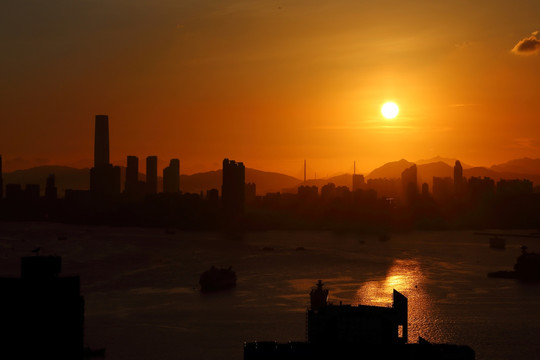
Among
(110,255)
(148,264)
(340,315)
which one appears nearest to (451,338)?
(340,315)

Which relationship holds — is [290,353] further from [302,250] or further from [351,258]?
[302,250]

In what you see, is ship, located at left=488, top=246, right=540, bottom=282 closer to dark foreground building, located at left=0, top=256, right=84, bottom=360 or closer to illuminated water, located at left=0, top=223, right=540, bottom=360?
illuminated water, located at left=0, top=223, right=540, bottom=360

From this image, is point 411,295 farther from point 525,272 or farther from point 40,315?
point 40,315

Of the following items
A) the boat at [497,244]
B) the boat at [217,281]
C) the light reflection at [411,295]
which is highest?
the boat at [497,244]

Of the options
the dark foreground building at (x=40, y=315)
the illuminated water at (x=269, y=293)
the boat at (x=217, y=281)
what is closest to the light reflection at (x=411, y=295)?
the illuminated water at (x=269, y=293)

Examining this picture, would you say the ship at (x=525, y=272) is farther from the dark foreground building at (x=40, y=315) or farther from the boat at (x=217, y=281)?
the dark foreground building at (x=40, y=315)

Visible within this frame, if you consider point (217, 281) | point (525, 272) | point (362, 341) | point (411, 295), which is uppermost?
point (362, 341)

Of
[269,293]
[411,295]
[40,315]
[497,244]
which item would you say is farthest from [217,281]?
[497,244]
